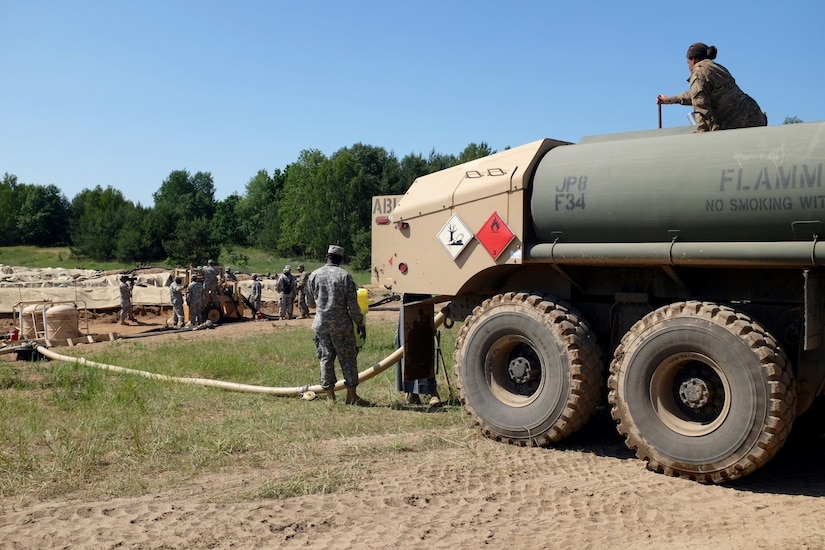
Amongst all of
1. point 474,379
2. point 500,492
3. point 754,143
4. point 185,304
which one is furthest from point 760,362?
point 185,304

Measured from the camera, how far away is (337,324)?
28.8 feet

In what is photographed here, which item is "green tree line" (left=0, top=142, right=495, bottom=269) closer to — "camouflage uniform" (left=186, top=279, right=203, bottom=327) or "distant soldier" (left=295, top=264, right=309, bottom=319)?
"distant soldier" (left=295, top=264, right=309, bottom=319)

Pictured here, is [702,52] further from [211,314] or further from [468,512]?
[211,314]

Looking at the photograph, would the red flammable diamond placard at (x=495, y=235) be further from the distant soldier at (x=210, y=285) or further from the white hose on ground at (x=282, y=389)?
the distant soldier at (x=210, y=285)

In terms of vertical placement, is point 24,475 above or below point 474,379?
below

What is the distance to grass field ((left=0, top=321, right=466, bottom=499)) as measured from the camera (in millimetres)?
5582

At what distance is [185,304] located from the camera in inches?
853

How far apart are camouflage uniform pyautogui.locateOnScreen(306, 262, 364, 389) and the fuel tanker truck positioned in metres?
1.27

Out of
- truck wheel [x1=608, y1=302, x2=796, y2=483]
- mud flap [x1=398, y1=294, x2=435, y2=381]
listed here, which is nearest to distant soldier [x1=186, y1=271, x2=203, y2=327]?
mud flap [x1=398, y1=294, x2=435, y2=381]

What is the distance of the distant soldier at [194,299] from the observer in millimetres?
20844

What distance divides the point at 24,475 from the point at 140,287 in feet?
66.8

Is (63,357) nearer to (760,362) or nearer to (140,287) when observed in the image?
(760,362)

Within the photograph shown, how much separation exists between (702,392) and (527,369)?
158 centimetres

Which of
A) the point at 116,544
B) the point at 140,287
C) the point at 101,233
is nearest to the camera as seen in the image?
the point at 116,544
